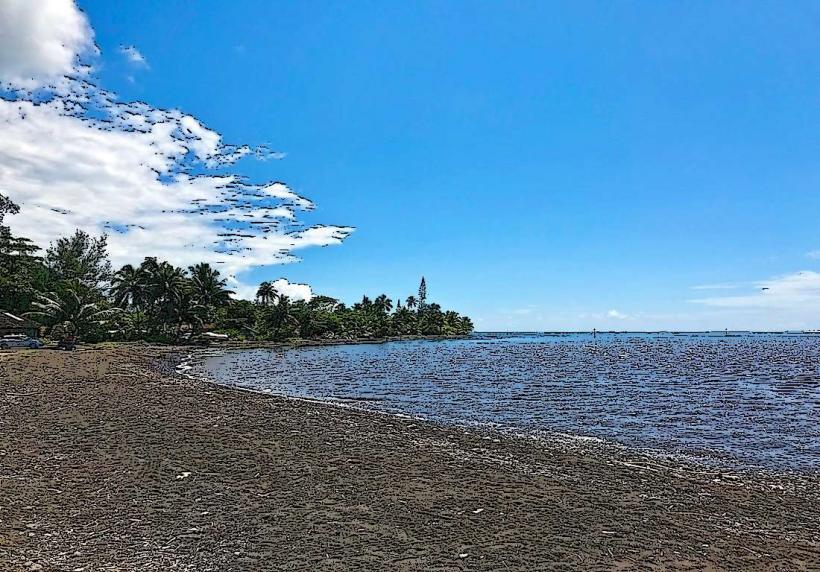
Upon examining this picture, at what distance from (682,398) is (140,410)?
870 inches

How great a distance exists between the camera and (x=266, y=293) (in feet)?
340

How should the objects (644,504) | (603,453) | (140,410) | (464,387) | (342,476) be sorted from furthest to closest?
(464,387), (140,410), (603,453), (342,476), (644,504)

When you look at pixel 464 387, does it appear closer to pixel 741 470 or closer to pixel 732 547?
pixel 741 470

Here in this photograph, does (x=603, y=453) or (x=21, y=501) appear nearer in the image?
(x=21, y=501)

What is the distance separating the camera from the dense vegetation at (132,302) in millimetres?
56406

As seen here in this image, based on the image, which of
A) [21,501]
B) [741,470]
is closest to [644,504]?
[741,470]

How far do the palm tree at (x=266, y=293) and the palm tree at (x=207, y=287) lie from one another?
690 inches

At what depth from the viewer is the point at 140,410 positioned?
58.2ft

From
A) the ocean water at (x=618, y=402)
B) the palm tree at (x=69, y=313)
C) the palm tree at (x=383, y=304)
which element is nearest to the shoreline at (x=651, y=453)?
the ocean water at (x=618, y=402)

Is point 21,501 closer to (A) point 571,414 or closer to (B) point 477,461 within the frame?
(B) point 477,461

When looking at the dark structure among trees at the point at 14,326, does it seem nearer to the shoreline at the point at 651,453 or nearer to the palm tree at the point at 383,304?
the shoreline at the point at 651,453

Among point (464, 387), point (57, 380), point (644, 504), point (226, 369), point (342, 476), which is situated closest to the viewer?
point (644, 504)

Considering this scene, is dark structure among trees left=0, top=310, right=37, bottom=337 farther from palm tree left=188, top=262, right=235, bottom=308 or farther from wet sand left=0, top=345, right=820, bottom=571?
wet sand left=0, top=345, right=820, bottom=571

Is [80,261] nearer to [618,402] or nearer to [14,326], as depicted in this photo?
[14,326]
